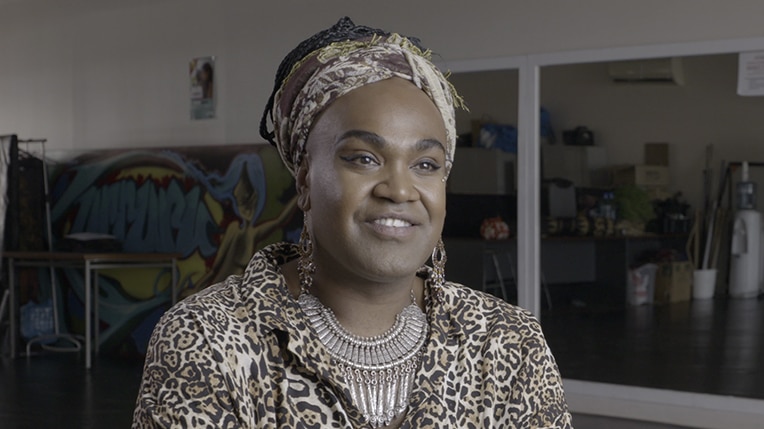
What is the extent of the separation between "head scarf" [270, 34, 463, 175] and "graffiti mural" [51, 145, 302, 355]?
6152 mm

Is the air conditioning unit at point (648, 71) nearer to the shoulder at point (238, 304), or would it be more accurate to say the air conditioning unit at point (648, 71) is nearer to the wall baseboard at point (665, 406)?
the wall baseboard at point (665, 406)

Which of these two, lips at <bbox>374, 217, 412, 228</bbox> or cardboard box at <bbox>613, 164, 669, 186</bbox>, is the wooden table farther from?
lips at <bbox>374, 217, 412, 228</bbox>

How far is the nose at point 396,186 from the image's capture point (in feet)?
4.88

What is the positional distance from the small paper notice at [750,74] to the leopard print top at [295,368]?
15.2 ft

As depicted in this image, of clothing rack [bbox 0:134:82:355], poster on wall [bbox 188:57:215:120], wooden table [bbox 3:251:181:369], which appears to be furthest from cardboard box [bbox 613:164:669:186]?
clothing rack [bbox 0:134:82:355]

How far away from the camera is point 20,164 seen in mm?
A: 9117

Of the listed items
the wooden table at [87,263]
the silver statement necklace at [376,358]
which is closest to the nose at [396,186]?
the silver statement necklace at [376,358]

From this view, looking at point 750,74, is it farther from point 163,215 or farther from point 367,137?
point 367,137

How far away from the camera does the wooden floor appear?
627 centimetres

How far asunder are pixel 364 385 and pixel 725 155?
511 cm

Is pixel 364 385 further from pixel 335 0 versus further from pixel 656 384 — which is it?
pixel 335 0

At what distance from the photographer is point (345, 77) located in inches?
60.3

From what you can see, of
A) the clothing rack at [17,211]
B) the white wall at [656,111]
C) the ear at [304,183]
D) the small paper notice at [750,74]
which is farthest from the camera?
the clothing rack at [17,211]

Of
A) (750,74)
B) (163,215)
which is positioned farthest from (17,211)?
(750,74)
